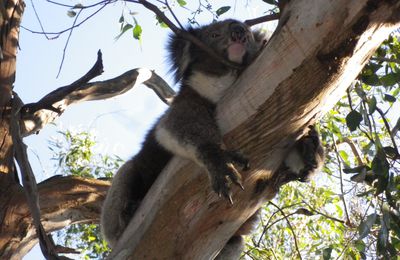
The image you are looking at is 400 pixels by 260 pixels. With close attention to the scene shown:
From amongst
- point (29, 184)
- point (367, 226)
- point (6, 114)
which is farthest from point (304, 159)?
point (6, 114)

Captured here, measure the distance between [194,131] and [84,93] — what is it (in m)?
2.11

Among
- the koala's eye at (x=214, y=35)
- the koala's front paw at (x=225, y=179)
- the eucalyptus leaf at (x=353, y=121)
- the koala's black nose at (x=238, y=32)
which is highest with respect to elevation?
the koala's black nose at (x=238, y=32)

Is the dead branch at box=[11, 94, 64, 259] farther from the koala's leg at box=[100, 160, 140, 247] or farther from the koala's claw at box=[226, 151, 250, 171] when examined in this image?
the koala's claw at box=[226, 151, 250, 171]

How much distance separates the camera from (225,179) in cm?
238

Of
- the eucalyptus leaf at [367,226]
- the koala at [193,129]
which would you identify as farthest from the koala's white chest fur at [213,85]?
the eucalyptus leaf at [367,226]

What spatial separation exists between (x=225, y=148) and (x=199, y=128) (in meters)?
0.27

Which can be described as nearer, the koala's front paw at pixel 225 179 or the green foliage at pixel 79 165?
the koala's front paw at pixel 225 179

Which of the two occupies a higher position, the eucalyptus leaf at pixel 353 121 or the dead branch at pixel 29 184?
the eucalyptus leaf at pixel 353 121

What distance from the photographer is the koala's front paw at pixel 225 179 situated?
92.7 inches

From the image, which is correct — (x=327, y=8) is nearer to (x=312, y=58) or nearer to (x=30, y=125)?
(x=312, y=58)

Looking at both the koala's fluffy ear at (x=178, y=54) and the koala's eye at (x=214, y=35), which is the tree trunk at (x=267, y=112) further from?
Result: the koala's eye at (x=214, y=35)


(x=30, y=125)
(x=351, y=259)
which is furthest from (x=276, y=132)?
(x=30, y=125)

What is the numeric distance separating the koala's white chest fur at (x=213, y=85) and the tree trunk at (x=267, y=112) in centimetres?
40

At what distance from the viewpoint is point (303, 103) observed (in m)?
2.27
